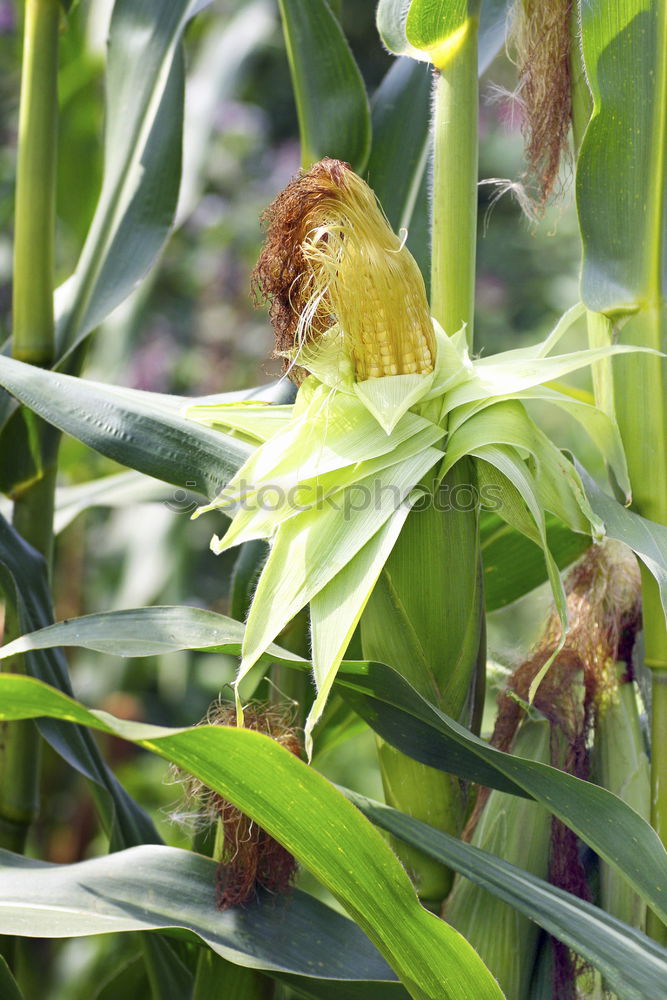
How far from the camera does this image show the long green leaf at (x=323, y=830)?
13.2 inches

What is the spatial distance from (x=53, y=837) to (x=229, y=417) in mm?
1021

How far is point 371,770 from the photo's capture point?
4.64 feet

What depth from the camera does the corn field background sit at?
1.18 ft

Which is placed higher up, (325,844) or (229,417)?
(229,417)

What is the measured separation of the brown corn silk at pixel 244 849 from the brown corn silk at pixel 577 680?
104 mm

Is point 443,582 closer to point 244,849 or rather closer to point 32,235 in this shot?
point 244,849

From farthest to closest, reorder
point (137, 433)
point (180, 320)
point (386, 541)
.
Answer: point (180, 320), point (137, 433), point (386, 541)

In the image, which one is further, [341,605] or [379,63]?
[379,63]

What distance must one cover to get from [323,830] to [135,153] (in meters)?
0.50

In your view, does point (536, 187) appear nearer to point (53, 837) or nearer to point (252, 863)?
point (252, 863)

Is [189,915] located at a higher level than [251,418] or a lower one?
lower

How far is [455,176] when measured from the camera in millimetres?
419

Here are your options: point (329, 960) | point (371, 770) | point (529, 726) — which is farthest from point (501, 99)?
point (371, 770)

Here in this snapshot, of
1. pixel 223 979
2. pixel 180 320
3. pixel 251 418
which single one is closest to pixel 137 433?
pixel 251 418
